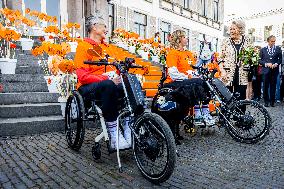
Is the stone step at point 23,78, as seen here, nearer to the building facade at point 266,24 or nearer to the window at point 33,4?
the window at point 33,4

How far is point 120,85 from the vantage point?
3.79 meters

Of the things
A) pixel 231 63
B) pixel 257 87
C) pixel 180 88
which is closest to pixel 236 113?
pixel 180 88

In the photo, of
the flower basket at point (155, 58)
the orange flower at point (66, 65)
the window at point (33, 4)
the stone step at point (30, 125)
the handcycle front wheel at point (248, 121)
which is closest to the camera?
the handcycle front wheel at point (248, 121)

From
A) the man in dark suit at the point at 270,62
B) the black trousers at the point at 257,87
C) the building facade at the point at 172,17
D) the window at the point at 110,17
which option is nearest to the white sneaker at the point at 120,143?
the man in dark suit at the point at 270,62

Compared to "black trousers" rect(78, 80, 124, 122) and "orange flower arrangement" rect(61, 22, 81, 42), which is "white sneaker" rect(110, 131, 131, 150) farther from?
"orange flower arrangement" rect(61, 22, 81, 42)

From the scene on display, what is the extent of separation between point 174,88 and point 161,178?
2.23 metres

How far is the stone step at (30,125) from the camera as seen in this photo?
503 cm

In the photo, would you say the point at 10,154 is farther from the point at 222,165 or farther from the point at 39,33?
the point at 39,33

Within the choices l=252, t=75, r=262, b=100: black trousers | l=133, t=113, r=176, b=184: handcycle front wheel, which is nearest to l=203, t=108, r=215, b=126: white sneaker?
l=133, t=113, r=176, b=184: handcycle front wheel

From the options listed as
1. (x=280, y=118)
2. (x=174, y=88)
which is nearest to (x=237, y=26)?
(x=174, y=88)

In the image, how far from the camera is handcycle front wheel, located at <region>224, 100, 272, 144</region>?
4.64 metres

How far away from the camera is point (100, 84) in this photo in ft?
12.0

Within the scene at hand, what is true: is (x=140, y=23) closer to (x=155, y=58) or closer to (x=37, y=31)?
(x=155, y=58)

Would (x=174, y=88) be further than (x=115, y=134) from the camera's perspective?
Yes
